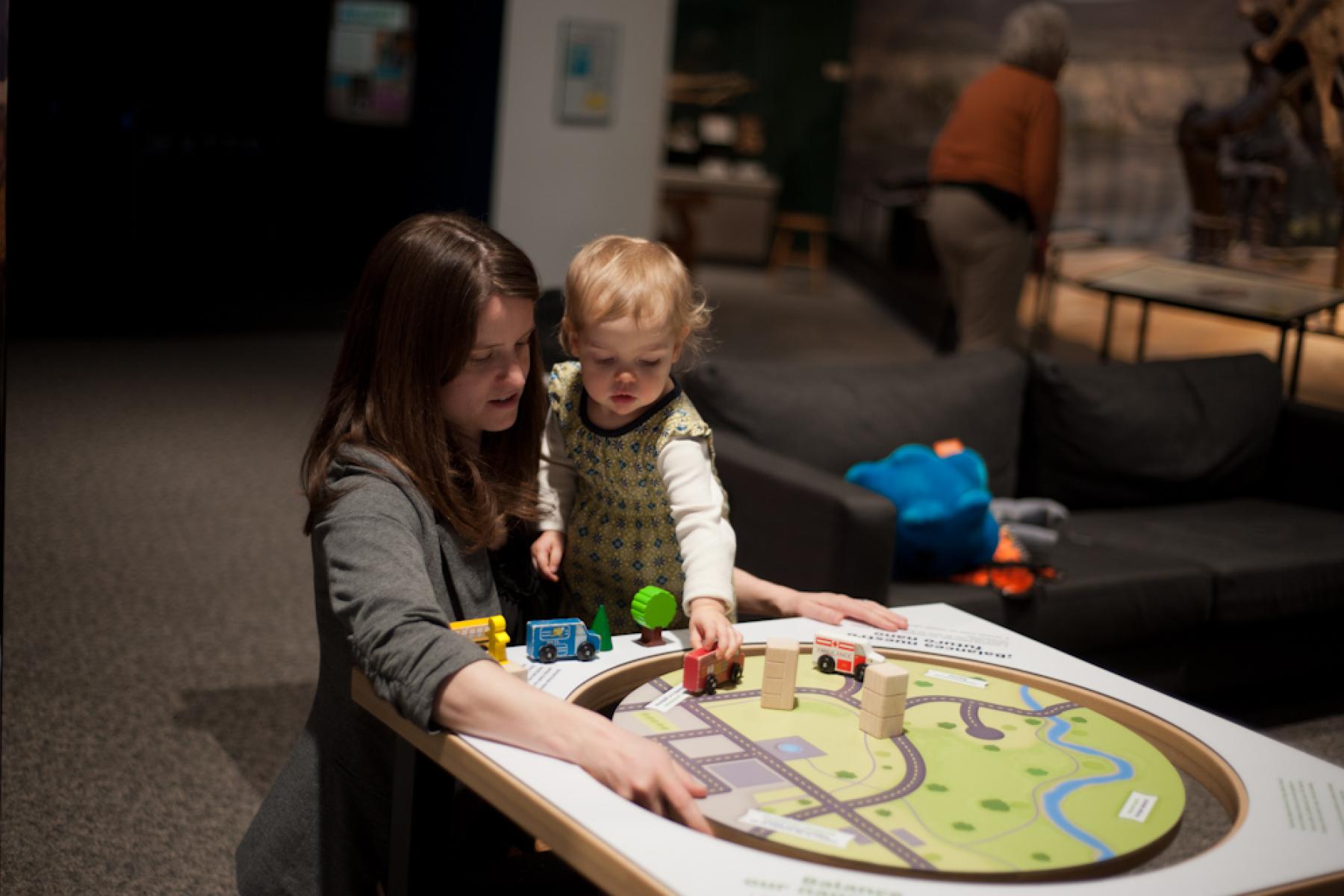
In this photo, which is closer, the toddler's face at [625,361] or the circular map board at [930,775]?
the circular map board at [930,775]

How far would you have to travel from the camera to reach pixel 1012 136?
5.76m

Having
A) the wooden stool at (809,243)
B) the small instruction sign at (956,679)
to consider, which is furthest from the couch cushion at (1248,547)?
the wooden stool at (809,243)

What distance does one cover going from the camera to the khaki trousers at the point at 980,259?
5945mm

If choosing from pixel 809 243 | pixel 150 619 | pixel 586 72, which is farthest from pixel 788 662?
pixel 809 243

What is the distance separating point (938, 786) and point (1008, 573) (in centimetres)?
206

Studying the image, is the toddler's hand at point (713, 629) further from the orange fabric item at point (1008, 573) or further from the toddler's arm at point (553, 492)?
the orange fabric item at point (1008, 573)

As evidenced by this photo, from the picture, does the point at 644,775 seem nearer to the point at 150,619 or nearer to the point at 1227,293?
the point at 150,619

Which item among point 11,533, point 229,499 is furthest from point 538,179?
point 11,533

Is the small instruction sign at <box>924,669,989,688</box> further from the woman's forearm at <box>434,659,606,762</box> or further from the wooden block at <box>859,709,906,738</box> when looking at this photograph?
the woman's forearm at <box>434,659,606,762</box>

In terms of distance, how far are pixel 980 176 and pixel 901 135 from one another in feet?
20.8

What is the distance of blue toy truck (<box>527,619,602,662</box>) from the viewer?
182 centimetres

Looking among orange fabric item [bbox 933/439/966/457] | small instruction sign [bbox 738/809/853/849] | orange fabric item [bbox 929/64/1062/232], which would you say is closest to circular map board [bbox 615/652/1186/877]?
small instruction sign [bbox 738/809/853/849]

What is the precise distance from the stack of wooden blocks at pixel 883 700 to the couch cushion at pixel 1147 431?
2.87 m

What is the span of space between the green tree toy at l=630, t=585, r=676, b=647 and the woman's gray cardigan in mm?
217
